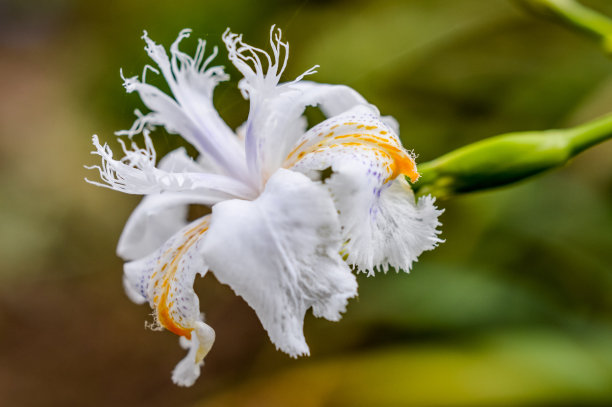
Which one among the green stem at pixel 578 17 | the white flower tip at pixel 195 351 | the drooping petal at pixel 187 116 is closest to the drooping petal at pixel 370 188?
the drooping petal at pixel 187 116

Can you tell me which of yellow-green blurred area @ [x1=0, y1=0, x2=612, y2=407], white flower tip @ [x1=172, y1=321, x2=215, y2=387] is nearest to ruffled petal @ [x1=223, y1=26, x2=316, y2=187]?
white flower tip @ [x1=172, y1=321, x2=215, y2=387]

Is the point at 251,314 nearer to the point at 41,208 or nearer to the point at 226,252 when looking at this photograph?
the point at 41,208

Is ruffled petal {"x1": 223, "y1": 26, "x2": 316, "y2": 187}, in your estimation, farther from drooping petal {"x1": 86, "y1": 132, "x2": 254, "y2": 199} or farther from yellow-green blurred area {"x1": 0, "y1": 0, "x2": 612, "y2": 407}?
yellow-green blurred area {"x1": 0, "y1": 0, "x2": 612, "y2": 407}

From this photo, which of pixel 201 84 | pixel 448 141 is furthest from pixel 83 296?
pixel 201 84

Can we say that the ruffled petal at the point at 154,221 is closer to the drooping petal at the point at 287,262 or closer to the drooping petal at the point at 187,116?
the drooping petal at the point at 187,116

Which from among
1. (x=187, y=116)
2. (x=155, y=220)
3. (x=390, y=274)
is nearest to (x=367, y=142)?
(x=187, y=116)

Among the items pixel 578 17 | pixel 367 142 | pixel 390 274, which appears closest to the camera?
pixel 367 142

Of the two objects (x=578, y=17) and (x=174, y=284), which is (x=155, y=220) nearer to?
(x=174, y=284)
